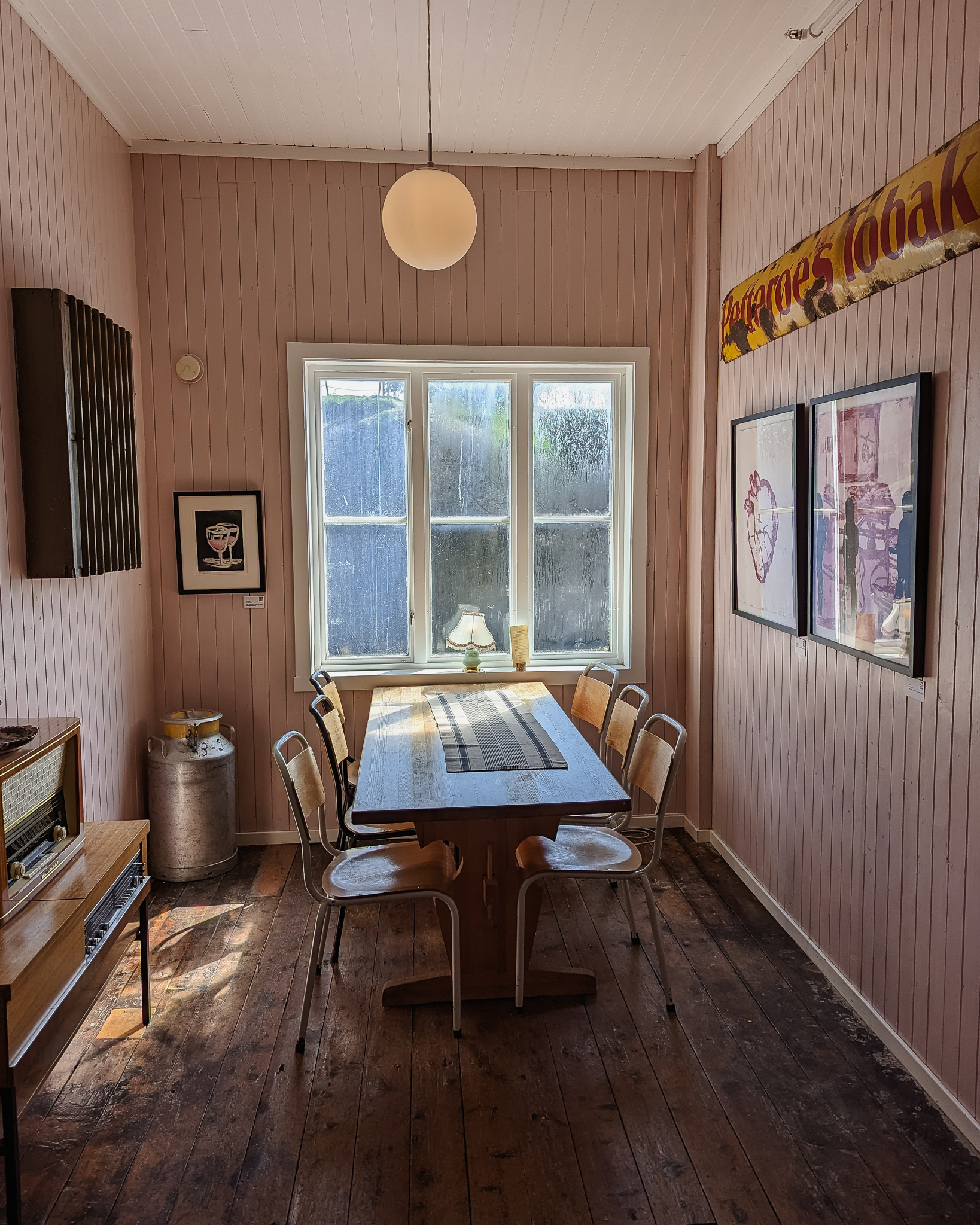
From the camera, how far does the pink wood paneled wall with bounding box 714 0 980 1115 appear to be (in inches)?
87.0

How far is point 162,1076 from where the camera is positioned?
2.47m

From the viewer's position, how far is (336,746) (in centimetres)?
337

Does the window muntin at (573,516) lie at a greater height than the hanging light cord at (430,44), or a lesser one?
lesser

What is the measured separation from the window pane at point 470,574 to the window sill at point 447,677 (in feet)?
0.53

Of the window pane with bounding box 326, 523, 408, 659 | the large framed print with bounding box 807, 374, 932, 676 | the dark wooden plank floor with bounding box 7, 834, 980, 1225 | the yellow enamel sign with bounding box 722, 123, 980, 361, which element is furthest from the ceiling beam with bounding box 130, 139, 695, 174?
the dark wooden plank floor with bounding box 7, 834, 980, 1225

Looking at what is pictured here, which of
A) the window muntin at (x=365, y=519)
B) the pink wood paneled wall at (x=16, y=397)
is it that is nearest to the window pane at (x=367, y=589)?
the window muntin at (x=365, y=519)

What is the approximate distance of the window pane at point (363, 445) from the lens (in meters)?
4.18

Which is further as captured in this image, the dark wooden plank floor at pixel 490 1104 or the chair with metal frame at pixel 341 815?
the chair with metal frame at pixel 341 815

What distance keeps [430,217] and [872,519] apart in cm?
160

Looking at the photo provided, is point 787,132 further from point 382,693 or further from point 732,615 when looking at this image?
point 382,693

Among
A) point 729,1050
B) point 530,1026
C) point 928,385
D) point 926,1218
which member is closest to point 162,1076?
point 530,1026

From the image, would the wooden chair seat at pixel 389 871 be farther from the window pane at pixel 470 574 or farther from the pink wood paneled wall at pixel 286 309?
the window pane at pixel 470 574

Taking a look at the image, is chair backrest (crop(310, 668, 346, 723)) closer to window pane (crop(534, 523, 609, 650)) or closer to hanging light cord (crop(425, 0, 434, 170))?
window pane (crop(534, 523, 609, 650))

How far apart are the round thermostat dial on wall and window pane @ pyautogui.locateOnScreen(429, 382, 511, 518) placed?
1058 millimetres
